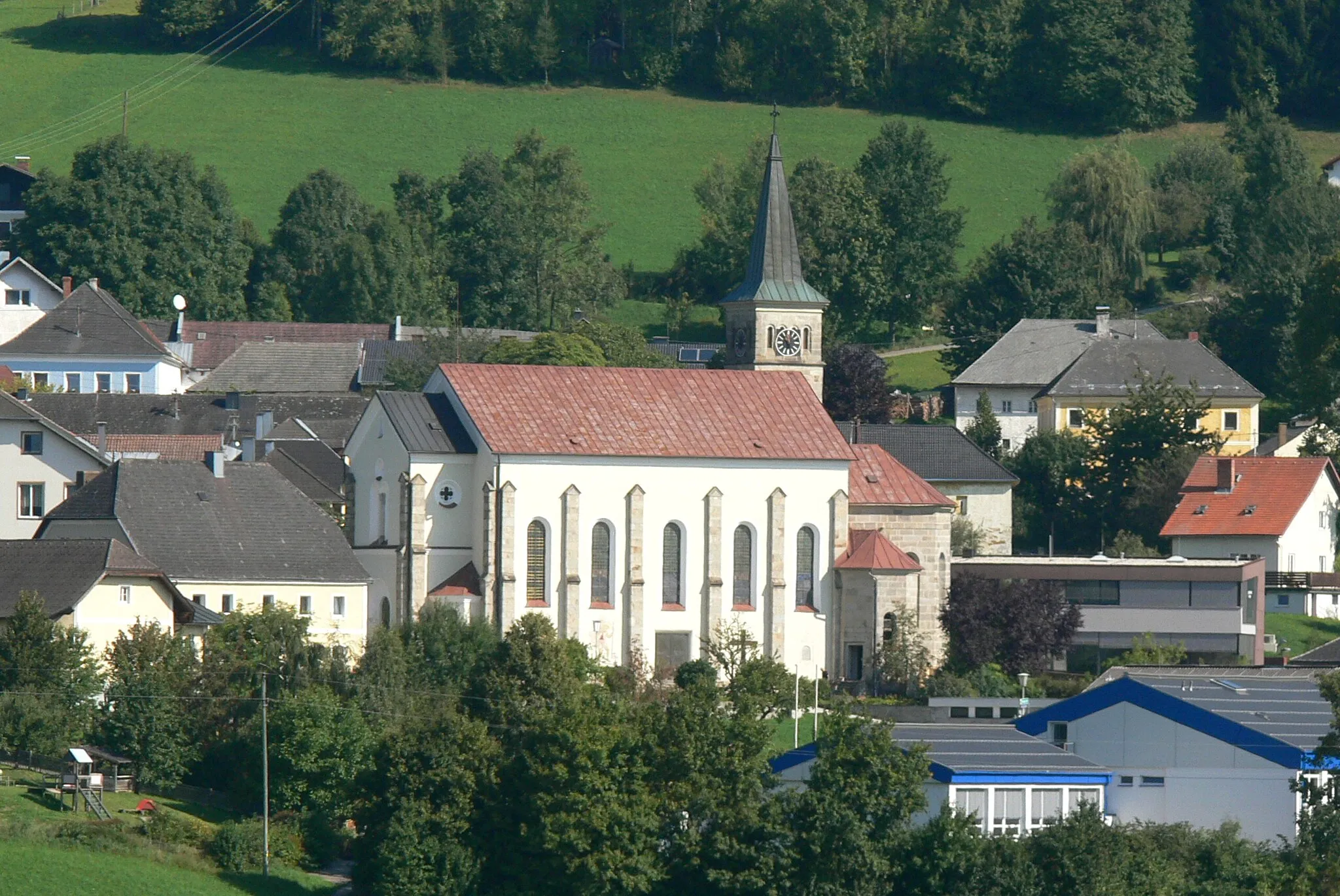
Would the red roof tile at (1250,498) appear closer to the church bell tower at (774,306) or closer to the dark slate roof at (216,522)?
the church bell tower at (774,306)

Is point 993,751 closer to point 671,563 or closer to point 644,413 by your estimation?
point 671,563

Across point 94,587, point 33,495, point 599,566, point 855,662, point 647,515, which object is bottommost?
point 855,662

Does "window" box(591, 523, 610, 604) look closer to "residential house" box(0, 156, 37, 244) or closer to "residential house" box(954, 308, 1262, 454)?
"residential house" box(954, 308, 1262, 454)

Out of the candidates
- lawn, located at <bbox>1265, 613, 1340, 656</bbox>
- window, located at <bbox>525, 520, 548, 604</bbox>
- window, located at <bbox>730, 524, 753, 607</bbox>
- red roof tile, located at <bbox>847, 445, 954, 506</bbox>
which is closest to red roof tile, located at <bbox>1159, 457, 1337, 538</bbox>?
lawn, located at <bbox>1265, 613, 1340, 656</bbox>

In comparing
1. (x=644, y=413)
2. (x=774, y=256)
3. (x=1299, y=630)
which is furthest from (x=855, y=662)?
(x=774, y=256)

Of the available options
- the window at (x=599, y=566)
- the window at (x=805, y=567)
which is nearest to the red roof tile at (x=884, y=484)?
the window at (x=805, y=567)

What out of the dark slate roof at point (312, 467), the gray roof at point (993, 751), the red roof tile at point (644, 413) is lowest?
the gray roof at point (993, 751)
